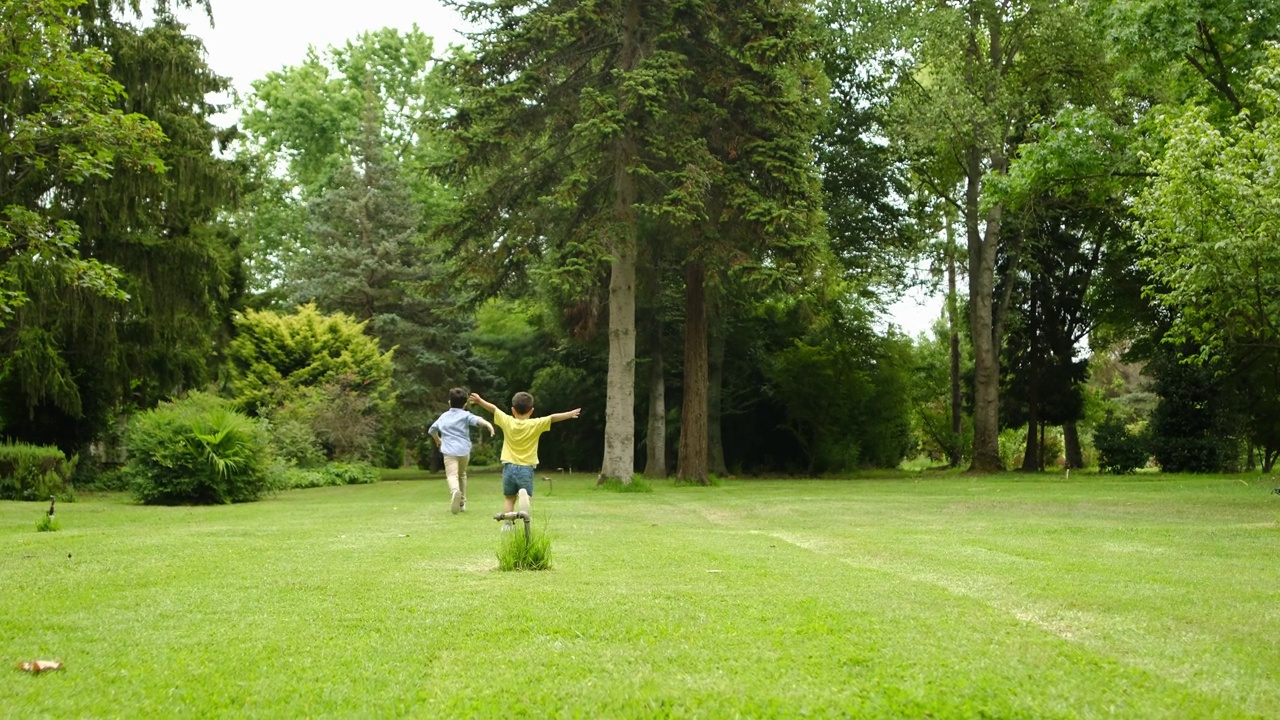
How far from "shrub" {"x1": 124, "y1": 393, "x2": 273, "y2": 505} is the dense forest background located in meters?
2.67

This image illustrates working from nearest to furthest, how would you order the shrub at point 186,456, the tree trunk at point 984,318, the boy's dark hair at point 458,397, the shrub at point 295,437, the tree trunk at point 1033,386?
the boy's dark hair at point 458,397 → the shrub at point 186,456 → the shrub at point 295,437 → the tree trunk at point 984,318 → the tree trunk at point 1033,386

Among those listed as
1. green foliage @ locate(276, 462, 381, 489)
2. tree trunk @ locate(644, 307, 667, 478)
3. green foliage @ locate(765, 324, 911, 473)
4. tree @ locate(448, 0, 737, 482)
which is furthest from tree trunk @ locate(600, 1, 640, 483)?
green foliage @ locate(765, 324, 911, 473)

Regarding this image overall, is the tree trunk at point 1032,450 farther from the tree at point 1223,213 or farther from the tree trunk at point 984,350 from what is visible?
the tree at point 1223,213

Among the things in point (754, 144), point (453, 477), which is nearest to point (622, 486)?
point (754, 144)

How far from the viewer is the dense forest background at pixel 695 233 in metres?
20.5

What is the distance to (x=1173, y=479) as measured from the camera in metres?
31.8

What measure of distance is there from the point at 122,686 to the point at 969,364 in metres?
50.7

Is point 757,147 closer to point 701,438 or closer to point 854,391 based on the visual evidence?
point 701,438

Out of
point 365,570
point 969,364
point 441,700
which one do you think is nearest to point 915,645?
point 441,700

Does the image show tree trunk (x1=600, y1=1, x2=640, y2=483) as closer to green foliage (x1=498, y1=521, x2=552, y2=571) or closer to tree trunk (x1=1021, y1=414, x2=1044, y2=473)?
green foliage (x1=498, y1=521, x2=552, y2=571)

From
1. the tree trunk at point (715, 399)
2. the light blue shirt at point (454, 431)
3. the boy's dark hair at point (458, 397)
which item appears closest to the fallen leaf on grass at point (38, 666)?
the boy's dark hair at point (458, 397)

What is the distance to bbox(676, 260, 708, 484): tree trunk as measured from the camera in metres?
30.6

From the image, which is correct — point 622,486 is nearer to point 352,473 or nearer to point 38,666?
point 352,473

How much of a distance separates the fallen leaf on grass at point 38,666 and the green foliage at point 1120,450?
37.3 meters
